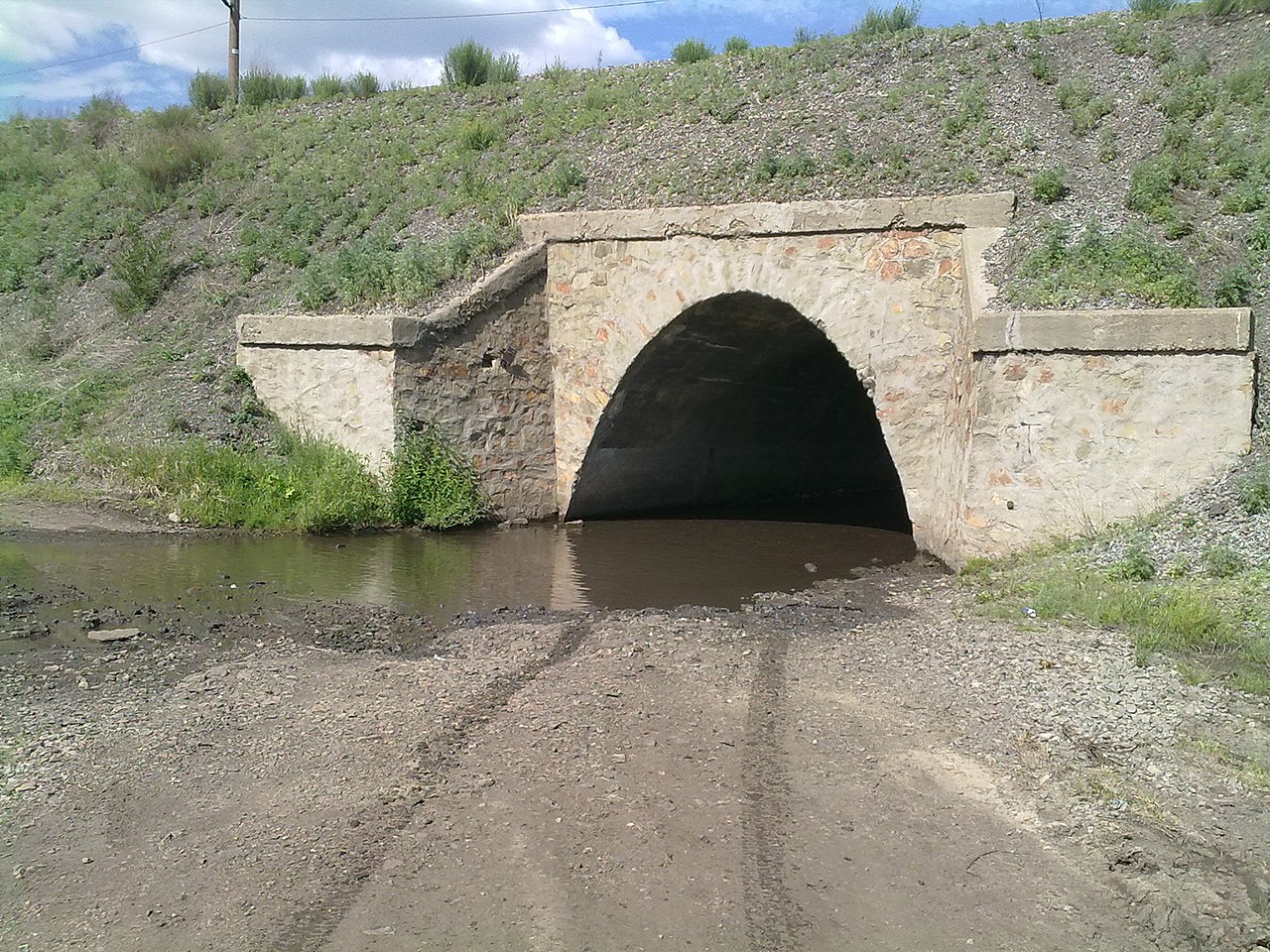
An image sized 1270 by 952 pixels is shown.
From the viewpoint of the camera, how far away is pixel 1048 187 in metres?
10.5

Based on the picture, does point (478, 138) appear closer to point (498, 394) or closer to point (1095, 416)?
point (498, 394)

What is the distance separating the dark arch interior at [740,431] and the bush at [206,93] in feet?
44.5

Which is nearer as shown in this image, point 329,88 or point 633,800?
point 633,800

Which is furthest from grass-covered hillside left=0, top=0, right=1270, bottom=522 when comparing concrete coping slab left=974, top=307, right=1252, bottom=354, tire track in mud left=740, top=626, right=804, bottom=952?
tire track in mud left=740, top=626, right=804, bottom=952

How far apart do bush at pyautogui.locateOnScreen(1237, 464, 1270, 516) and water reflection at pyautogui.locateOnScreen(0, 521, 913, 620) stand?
3662mm

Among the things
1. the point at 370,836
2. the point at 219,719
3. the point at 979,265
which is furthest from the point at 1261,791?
the point at 979,265

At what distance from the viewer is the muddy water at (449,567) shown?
28.8 ft

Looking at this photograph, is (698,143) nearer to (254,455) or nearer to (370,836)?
(254,455)

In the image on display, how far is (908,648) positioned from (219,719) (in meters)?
4.02

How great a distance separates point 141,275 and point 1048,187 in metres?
12.3

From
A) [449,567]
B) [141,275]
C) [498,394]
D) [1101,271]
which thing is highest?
[141,275]

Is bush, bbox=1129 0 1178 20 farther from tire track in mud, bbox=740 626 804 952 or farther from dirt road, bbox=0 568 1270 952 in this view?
tire track in mud, bbox=740 626 804 952

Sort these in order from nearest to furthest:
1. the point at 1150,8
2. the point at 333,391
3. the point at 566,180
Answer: the point at 333,391, the point at 566,180, the point at 1150,8

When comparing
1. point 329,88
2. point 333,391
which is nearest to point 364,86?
point 329,88
